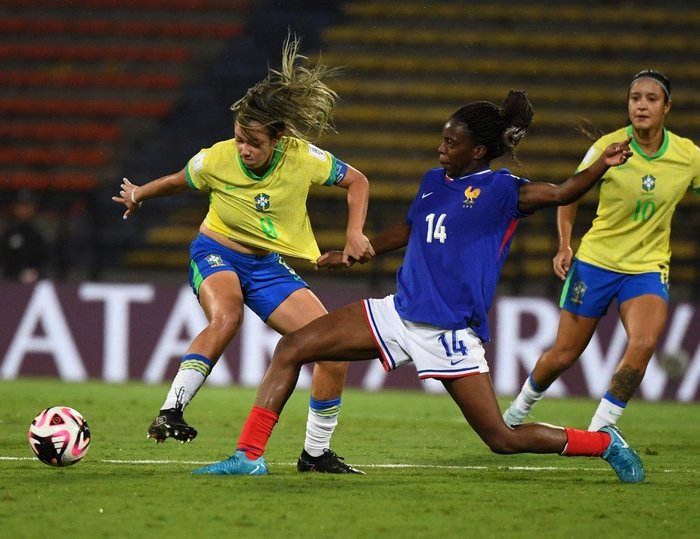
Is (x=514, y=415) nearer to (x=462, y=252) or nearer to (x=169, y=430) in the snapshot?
(x=462, y=252)

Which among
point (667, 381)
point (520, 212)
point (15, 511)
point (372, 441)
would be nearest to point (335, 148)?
point (667, 381)

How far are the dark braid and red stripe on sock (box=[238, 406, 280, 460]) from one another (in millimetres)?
1583

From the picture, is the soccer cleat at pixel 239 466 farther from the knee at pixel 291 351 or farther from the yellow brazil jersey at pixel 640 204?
the yellow brazil jersey at pixel 640 204

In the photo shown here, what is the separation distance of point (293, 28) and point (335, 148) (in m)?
2.72

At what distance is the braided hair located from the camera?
6.51 metres

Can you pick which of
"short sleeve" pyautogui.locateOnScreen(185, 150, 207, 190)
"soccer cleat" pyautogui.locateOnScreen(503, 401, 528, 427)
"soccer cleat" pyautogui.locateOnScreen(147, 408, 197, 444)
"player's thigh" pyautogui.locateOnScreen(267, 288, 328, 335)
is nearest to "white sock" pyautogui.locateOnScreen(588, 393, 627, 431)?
"soccer cleat" pyautogui.locateOnScreen(503, 401, 528, 427)

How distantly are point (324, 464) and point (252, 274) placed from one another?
1.14 m

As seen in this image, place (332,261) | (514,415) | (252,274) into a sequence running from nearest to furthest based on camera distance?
(332,261) < (252,274) < (514,415)

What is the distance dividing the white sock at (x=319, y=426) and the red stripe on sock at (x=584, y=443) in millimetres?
1215

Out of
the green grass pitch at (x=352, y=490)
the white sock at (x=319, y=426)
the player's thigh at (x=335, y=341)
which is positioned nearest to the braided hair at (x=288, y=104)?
the player's thigh at (x=335, y=341)

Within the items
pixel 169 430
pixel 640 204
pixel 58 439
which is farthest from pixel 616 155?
pixel 58 439

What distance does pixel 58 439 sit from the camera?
601 centimetres

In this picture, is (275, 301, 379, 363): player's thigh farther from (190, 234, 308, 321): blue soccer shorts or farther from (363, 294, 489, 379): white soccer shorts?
(190, 234, 308, 321): blue soccer shorts

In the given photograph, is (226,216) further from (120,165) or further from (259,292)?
(120,165)
